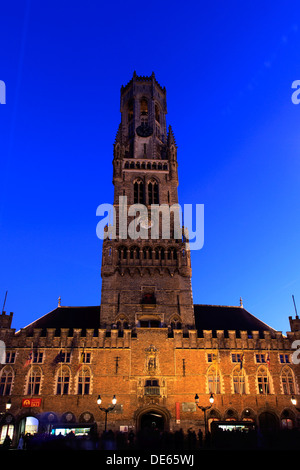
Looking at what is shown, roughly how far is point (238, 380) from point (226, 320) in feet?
27.6

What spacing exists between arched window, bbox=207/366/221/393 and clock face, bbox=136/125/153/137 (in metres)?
36.2

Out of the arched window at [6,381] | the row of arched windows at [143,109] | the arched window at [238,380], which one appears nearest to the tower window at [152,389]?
the arched window at [238,380]

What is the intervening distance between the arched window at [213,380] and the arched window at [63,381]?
14933 mm

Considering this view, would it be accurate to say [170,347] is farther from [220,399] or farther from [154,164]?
[154,164]

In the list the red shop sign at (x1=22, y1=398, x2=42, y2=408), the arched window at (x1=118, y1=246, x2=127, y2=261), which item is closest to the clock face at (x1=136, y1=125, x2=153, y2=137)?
the arched window at (x1=118, y1=246, x2=127, y2=261)

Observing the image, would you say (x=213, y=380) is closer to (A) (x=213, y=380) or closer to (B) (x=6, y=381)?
(A) (x=213, y=380)

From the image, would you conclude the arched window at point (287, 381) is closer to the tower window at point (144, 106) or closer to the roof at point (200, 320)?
the roof at point (200, 320)

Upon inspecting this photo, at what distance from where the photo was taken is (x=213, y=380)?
39.8 m

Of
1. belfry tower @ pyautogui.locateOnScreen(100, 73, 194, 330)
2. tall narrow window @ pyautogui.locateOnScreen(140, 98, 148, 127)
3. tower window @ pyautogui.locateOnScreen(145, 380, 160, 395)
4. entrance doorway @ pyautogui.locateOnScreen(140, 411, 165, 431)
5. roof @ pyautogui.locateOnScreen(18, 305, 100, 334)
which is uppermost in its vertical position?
tall narrow window @ pyautogui.locateOnScreen(140, 98, 148, 127)

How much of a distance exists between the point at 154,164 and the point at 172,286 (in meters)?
19.6

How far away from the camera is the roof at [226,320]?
1788 inches

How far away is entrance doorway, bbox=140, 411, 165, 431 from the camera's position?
127ft

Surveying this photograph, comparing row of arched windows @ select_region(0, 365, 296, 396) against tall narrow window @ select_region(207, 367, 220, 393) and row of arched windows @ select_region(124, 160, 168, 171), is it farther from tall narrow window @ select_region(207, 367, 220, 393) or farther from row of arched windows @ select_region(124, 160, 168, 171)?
row of arched windows @ select_region(124, 160, 168, 171)

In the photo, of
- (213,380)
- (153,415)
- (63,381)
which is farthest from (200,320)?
(63,381)
